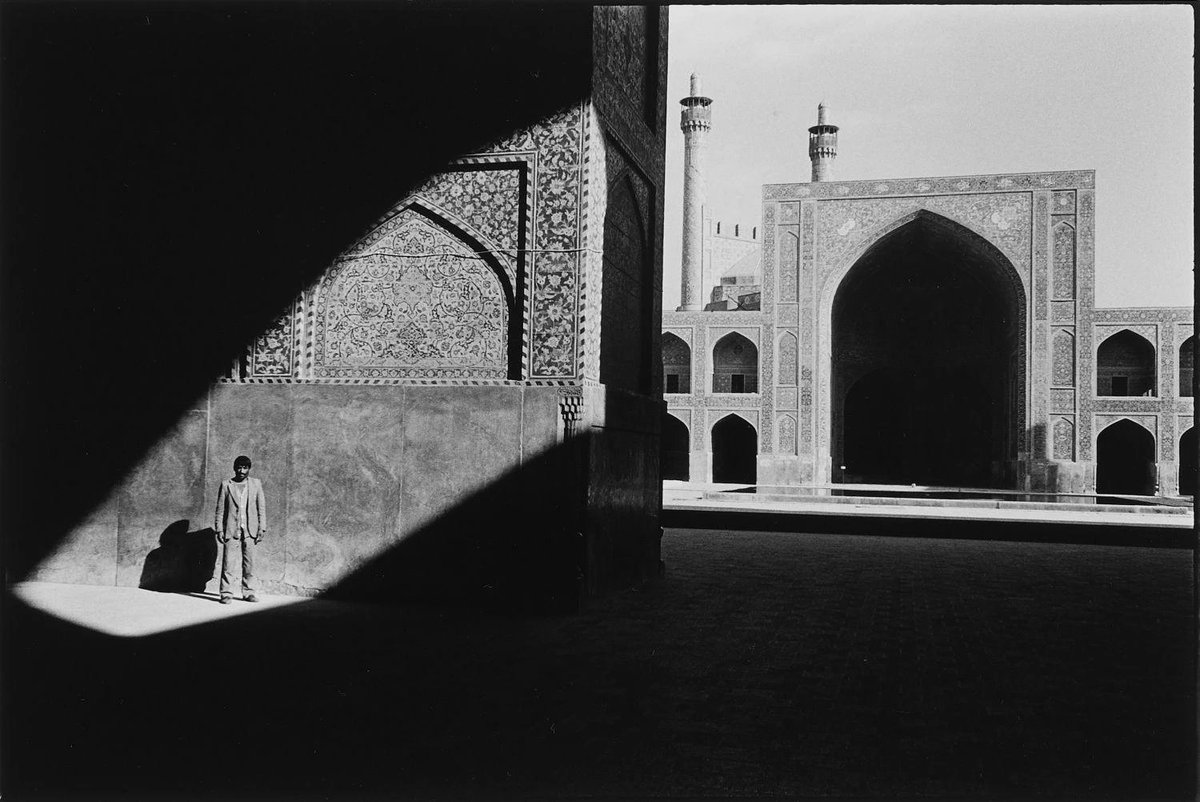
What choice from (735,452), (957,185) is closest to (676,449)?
(735,452)

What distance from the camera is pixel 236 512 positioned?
19.6 feet

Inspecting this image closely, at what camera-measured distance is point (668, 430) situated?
31188 millimetres

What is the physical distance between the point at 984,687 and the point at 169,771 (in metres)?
3.12

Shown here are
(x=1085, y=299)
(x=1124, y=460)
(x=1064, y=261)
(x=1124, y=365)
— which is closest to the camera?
(x=1085, y=299)

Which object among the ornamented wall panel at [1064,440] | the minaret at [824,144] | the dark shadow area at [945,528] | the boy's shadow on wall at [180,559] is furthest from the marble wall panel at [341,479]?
the minaret at [824,144]

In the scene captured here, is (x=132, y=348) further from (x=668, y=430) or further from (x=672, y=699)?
(x=668, y=430)

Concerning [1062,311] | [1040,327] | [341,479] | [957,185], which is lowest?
[341,479]

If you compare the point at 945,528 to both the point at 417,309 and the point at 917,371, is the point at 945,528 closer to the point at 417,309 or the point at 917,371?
the point at 417,309

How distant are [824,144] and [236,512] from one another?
109ft

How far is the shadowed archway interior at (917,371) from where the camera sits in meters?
27.9

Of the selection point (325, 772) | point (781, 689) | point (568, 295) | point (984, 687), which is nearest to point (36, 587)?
point (568, 295)

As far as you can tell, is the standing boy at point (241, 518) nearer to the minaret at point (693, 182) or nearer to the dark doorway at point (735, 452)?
the dark doorway at point (735, 452)

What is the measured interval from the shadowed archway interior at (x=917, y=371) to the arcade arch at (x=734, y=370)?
2413 mm

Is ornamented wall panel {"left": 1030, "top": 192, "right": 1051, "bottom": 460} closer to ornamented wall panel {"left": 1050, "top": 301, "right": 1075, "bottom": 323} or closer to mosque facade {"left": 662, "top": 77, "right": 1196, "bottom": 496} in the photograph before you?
mosque facade {"left": 662, "top": 77, "right": 1196, "bottom": 496}
